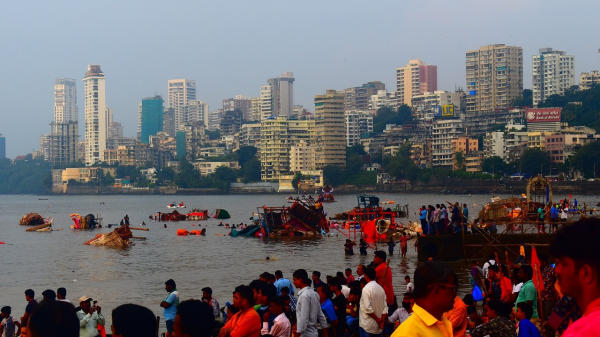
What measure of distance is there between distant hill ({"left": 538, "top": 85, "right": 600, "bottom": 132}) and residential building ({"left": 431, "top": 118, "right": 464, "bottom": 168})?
20760mm

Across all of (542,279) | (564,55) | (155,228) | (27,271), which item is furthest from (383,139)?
(542,279)

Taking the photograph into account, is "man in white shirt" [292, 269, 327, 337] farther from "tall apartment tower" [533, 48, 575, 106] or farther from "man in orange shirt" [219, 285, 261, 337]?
"tall apartment tower" [533, 48, 575, 106]

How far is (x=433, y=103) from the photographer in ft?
623

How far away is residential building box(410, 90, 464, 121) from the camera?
587ft

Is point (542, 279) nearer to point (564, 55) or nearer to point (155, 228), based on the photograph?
point (155, 228)

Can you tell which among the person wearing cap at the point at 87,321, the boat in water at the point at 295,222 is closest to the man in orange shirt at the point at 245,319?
the person wearing cap at the point at 87,321

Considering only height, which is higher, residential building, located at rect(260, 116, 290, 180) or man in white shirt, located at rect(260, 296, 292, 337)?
residential building, located at rect(260, 116, 290, 180)

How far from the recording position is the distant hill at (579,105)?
14150 cm

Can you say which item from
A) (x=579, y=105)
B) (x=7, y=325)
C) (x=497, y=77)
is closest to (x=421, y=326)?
(x=7, y=325)

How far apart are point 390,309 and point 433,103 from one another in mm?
181392

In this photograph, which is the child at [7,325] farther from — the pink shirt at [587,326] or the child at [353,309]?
the pink shirt at [587,326]

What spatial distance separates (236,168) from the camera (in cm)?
18712

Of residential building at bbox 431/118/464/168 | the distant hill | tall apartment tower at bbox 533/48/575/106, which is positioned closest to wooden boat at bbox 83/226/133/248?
residential building at bbox 431/118/464/168

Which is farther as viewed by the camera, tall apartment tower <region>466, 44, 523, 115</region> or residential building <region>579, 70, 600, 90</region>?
tall apartment tower <region>466, 44, 523, 115</region>
